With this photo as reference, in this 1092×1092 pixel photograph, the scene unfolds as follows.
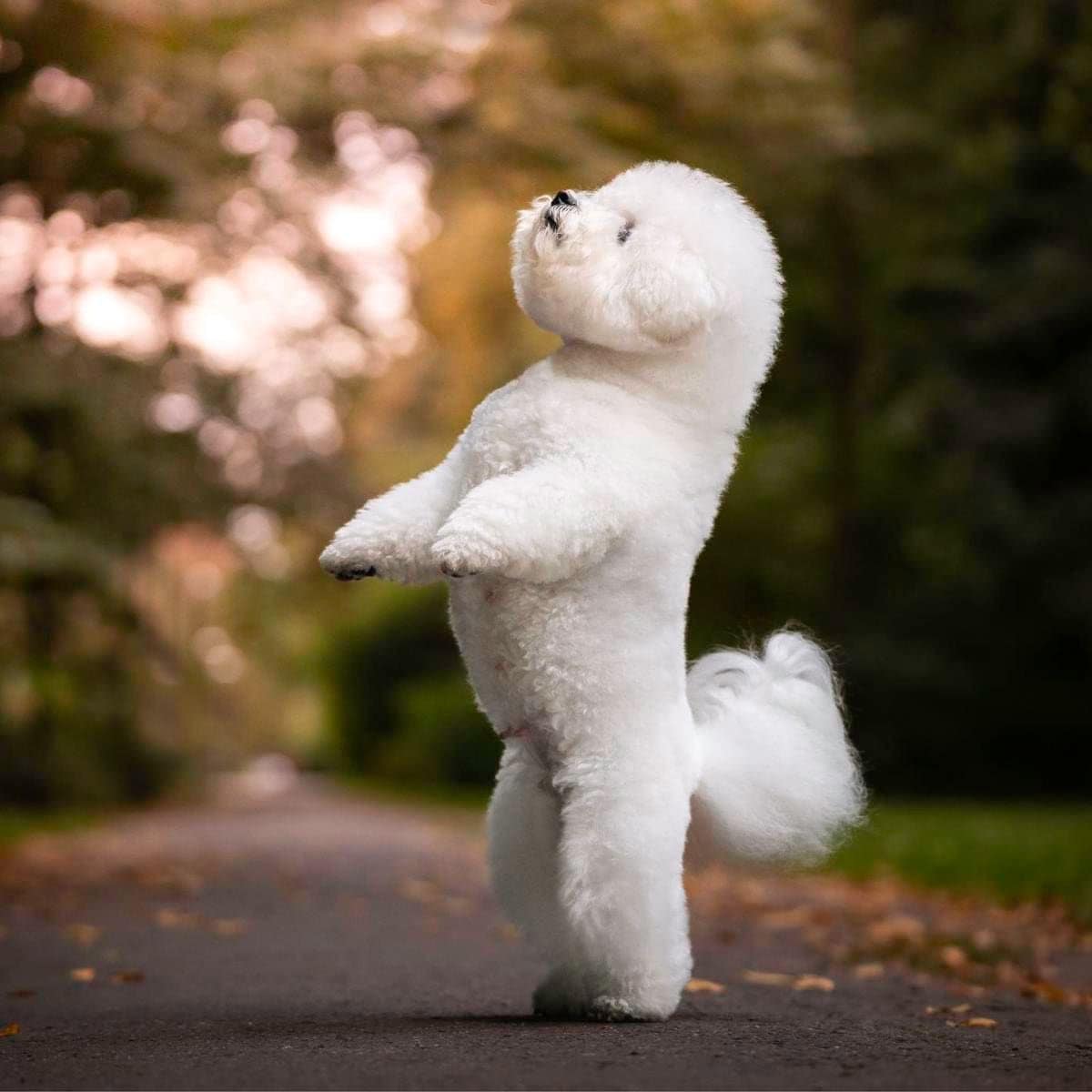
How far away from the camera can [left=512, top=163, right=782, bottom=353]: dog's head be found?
13.5ft

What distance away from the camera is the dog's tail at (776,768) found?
14.3 ft

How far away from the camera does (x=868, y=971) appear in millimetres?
6137

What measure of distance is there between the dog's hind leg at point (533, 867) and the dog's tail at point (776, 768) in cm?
44

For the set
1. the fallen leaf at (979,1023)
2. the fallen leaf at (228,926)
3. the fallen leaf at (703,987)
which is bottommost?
the fallen leaf at (979,1023)

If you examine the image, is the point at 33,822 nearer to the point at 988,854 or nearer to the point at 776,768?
the point at 988,854

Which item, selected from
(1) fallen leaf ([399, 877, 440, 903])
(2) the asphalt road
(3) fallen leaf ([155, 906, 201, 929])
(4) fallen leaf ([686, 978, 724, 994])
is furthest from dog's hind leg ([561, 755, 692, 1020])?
(1) fallen leaf ([399, 877, 440, 903])

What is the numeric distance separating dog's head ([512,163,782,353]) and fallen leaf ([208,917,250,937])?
4048 mm

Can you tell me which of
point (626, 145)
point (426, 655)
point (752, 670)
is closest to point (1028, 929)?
point (752, 670)

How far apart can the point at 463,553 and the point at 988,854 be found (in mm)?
7307

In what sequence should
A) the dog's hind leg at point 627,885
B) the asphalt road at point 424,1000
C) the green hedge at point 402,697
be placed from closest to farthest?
1. the asphalt road at point 424,1000
2. the dog's hind leg at point 627,885
3. the green hedge at point 402,697

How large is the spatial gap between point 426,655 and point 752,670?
78.6 feet

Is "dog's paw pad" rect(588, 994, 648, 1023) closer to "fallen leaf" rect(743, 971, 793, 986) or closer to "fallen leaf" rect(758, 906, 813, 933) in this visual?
"fallen leaf" rect(743, 971, 793, 986)

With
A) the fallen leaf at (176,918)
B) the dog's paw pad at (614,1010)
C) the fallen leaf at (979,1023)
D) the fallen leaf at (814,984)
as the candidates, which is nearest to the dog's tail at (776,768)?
the dog's paw pad at (614,1010)

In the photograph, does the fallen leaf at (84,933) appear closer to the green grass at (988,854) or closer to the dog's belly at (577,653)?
the dog's belly at (577,653)
